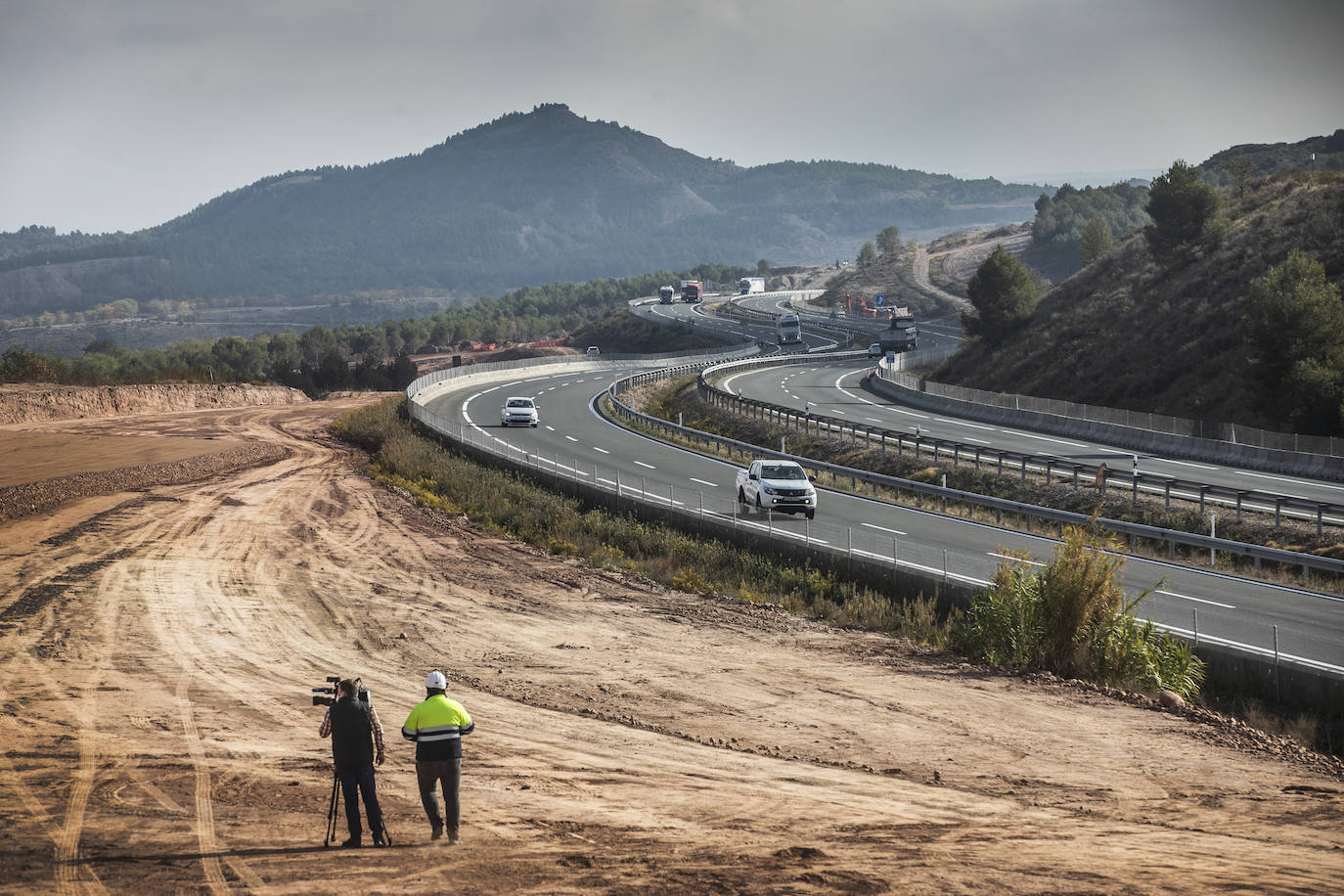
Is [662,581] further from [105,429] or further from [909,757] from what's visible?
[105,429]

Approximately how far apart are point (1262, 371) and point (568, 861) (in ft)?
142

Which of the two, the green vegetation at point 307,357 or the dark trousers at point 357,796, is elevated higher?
the green vegetation at point 307,357

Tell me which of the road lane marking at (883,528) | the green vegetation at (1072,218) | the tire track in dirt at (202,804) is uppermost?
the green vegetation at (1072,218)

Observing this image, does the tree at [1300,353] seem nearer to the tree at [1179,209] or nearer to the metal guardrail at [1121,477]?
the metal guardrail at [1121,477]

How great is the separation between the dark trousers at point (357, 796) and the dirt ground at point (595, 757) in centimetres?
25

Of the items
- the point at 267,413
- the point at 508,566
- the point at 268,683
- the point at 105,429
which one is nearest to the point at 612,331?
the point at 267,413

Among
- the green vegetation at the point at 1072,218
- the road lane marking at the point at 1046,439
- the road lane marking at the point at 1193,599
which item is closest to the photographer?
the road lane marking at the point at 1193,599

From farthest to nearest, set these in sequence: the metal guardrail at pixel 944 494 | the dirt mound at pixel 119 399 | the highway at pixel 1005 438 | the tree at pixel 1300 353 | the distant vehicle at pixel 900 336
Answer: the distant vehicle at pixel 900 336 < the dirt mound at pixel 119 399 < the tree at pixel 1300 353 < the highway at pixel 1005 438 < the metal guardrail at pixel 944 494

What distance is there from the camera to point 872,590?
24281 mm

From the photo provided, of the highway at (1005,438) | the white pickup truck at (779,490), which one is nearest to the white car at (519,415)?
the highway at (1005,438)

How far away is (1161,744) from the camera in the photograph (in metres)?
14.9

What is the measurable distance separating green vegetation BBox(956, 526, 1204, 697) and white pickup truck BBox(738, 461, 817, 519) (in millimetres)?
11662

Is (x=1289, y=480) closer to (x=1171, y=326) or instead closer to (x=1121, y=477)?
(x=1121, y=477)

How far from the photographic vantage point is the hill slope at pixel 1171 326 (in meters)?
55.4
